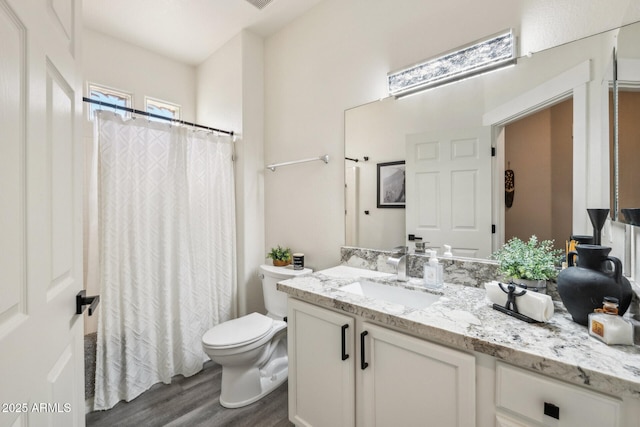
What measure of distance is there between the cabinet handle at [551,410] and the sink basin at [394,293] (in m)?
0.54

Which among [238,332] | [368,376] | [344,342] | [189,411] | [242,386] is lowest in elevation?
[189,411]

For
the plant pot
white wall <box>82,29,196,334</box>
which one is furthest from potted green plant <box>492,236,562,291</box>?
white wall <box>82,29,196,334</box>

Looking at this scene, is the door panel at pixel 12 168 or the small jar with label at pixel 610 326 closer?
the door panel at pixel 12 168

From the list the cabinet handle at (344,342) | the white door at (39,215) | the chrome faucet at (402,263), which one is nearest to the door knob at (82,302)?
the white door at (39,215)

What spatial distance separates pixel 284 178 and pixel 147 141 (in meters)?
1.05

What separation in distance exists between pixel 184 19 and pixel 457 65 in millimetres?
2172

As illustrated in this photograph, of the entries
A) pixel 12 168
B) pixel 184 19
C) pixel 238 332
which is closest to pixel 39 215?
pixel 12 168

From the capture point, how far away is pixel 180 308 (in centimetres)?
214

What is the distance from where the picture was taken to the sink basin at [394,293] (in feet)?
4.34

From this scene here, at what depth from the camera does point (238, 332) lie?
6.00 feet

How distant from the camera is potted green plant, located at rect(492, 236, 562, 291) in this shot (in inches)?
43.5

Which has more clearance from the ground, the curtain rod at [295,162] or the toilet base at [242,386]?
the curtain rod at [295,162]

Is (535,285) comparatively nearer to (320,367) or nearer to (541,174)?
(541,174)

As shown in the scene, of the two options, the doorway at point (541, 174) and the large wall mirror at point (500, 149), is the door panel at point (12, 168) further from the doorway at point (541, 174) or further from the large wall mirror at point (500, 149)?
the doorway at point (541, 174)
